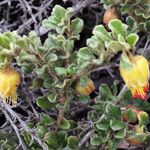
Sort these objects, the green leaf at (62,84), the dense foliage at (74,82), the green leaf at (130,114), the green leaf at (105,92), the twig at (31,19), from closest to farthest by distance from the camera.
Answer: the dense foliage at (74,82) < the green leaf at (62,84) < the green leaf at (130,114) < the green leaf at (105,92) < the twig at (31,19)

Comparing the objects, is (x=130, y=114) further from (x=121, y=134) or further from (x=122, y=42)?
(x=122, y=42)

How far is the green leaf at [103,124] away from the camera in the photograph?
5.14 feet

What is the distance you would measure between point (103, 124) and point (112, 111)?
56 mm

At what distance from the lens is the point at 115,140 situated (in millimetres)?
1601

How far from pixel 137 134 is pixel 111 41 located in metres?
0.41

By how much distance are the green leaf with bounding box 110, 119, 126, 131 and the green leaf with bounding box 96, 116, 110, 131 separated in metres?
0.04

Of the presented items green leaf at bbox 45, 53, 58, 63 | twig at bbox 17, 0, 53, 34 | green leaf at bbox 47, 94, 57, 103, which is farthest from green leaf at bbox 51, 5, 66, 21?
twig at bbox 17, 0, 53, 34

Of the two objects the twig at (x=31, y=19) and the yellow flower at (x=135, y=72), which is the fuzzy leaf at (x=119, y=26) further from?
the twig at (x=31, y=19)

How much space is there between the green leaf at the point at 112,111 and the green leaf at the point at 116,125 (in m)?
0.02

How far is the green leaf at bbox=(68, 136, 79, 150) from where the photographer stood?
1.63m

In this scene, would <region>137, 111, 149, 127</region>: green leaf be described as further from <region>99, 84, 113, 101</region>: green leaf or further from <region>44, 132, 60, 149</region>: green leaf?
<region>44, 132, 60, 149</region>: green leaf

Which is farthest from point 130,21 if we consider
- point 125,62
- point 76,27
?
point 125,62

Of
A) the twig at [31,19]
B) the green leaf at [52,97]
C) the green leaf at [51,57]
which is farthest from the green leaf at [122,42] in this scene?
the twig at [31,19]

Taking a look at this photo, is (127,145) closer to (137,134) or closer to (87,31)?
(137,134)
